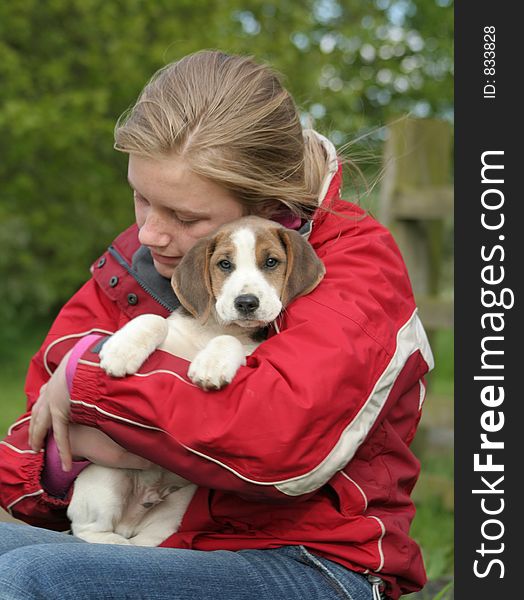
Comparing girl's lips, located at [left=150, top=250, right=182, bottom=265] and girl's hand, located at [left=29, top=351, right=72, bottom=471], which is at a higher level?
girl's lips, located at [left=150, top=250, right=182, bottom=265]

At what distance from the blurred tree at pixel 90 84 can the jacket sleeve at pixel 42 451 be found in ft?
22.9

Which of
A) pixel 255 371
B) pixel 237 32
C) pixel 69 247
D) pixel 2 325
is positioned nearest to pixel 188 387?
pixel 255 371

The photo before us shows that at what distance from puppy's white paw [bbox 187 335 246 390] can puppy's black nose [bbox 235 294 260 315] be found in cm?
23

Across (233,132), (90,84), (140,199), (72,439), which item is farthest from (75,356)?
(90,84)

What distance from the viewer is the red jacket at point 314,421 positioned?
293 centimetres

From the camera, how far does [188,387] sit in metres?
3.04

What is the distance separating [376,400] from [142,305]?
3.68 feet

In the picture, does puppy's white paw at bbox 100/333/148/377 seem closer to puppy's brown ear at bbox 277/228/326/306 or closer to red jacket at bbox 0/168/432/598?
red jacket at bbox 0/168/432/598

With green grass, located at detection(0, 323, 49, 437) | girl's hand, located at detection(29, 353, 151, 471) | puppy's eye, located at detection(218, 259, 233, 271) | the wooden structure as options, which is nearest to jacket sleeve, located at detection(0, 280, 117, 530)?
girl's hand, located at detection(29, 353, 151, 471)

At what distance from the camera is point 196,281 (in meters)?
3.58

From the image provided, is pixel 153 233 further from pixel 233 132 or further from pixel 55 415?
pixel 55 415

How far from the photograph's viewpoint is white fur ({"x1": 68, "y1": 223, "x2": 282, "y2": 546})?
3.46 m

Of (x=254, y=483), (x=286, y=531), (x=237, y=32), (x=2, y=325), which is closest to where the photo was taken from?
(x=254, y=483)

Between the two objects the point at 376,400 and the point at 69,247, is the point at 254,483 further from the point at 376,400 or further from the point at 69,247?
the point at 69,247
